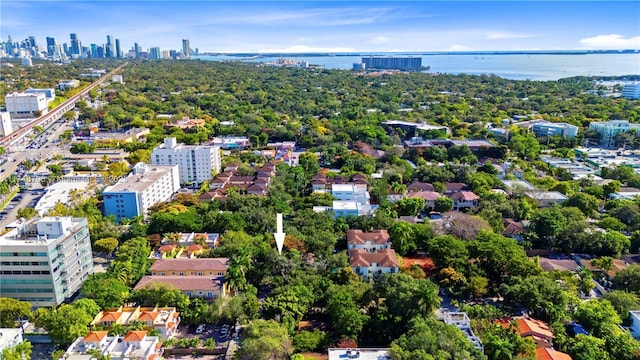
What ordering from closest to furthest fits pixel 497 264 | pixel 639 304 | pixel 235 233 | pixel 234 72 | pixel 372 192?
pixel 639 304, pixel 497 264, pixel 235 233, pixel 372 192, pixel 234 72

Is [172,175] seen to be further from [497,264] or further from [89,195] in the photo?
[497,264]

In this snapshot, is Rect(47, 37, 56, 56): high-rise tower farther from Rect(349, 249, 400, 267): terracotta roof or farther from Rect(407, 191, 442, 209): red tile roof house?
Rect(349, 249, 400, 267): terracotta roof

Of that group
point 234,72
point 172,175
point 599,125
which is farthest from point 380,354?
point 234,72

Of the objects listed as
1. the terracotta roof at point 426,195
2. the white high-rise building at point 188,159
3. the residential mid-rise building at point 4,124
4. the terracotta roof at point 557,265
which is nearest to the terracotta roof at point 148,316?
the terracotta roof at point 557,265

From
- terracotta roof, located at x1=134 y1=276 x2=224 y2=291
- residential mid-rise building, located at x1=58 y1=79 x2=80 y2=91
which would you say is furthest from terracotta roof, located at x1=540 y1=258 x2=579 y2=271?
residential mid-rise building, located at x1=58 y1=79 x2=80 y2=91

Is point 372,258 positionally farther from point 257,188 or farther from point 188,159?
point 188,159

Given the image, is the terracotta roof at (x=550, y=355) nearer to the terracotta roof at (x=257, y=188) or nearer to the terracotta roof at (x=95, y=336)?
the terracotta roof at (x=95, y=336)

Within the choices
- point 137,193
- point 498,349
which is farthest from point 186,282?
point 498,349
